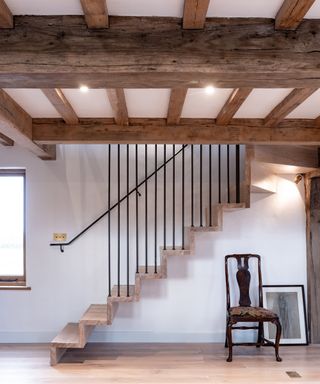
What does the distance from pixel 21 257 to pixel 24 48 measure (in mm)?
3416

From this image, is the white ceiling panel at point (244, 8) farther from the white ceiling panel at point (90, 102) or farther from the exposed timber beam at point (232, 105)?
the white ceiling panel at point (90, 102)

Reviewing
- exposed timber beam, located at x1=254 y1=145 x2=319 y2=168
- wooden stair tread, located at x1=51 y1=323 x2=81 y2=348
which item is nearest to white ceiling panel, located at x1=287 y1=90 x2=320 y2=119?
exposed timber beam, located at x1=254 y1=145 x2=319 y2=168

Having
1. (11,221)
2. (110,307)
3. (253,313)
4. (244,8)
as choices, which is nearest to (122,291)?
(110,307)

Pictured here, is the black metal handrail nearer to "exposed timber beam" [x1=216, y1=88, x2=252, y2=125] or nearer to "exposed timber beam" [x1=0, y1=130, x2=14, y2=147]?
"exposed timber beam" [x1=216, y1=88, x2=252, y2=125]

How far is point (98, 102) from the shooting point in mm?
2961

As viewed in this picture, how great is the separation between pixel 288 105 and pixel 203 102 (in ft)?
2.14

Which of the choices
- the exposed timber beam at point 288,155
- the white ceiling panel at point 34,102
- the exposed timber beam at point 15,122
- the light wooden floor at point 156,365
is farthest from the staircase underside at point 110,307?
the white ceiling panel at point 34,102

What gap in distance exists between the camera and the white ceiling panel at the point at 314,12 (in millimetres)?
1657

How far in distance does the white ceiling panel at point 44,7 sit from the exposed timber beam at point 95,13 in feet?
0.20

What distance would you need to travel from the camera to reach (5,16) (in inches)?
67.1

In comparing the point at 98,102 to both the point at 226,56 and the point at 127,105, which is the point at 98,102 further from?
the point at 226,56

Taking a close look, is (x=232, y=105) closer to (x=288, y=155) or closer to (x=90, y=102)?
(x=90, y=102)

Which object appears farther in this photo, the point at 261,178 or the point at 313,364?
the point at 261,178

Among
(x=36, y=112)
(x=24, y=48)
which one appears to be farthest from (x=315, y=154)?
(x=24, y=48)
